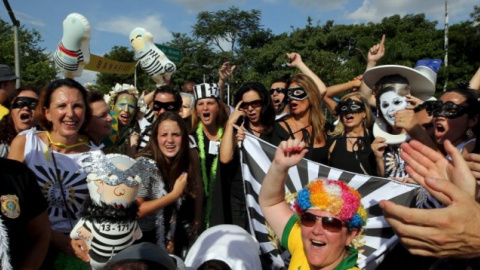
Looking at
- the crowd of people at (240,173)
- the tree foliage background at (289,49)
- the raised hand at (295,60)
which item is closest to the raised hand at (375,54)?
the crowd of people at (240,173)

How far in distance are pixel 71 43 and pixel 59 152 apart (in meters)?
2.56

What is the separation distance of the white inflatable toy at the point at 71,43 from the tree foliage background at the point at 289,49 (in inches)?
792

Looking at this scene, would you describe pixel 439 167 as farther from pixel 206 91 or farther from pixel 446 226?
pixel 206 91

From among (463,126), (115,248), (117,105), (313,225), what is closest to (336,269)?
(313,225)

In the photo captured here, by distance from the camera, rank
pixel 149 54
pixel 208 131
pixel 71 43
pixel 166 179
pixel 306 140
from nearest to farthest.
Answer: pixel 166 179 < pixel 306 140 < pixel 208 131 < pixel 71 43 < pixel 149 54

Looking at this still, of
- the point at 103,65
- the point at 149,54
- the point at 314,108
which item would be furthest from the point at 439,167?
the point at 103,65

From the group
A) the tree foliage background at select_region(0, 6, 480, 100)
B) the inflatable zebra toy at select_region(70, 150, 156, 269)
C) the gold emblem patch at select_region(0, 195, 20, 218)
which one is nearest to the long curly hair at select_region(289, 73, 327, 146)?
the inflatable zebra toy at select_region(70, 150, 156, 269)

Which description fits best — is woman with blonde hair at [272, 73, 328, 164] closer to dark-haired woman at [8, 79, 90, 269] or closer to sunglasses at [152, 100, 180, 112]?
sunglasses at [152, 100, 180, 112]

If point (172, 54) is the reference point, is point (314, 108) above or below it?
below

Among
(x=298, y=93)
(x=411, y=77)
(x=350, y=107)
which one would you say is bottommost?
(x=350, y=107)

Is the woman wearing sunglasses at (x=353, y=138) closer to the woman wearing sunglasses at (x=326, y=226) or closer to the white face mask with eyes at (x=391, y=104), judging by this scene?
the white face mask with eyes at (x=391, y=104)

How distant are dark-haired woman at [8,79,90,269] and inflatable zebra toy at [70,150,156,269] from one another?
65cm

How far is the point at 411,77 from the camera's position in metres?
Result: 4.21

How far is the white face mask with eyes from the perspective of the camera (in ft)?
12.6
